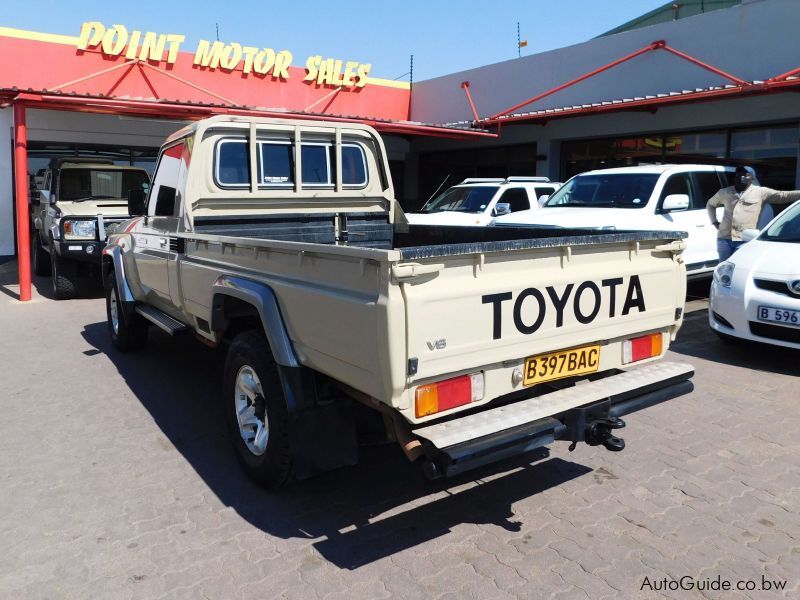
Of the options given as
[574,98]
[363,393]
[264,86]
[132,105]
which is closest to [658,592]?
[363,393]

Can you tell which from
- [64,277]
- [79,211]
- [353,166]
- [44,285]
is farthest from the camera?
[44,285]

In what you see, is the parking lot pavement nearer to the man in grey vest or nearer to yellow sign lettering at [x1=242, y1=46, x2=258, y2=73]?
the man in grey vest

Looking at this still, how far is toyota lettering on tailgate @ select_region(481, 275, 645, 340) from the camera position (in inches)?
116

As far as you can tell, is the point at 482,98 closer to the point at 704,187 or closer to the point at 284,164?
the point at 704,187

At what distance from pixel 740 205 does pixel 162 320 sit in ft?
21.6

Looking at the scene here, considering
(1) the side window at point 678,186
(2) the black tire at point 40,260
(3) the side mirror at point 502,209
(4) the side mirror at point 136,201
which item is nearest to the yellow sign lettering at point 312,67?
(2) the black tire at point 40,260

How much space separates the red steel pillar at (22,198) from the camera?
9781mm

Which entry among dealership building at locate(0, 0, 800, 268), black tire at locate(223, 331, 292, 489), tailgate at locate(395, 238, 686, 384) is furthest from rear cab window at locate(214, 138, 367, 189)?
dealership building at locate(0, 0, 800, 268)

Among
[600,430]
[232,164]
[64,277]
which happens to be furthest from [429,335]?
[64,277]

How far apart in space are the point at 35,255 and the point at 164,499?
1163cm

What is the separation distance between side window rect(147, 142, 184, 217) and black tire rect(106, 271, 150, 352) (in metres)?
1.17

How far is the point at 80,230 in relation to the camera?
955cm

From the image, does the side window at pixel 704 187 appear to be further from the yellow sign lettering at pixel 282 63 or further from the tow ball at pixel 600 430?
the yellow sign lettering at pixel 282 63

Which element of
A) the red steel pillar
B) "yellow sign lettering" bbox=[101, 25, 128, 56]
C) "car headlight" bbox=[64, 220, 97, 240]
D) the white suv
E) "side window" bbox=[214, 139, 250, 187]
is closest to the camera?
"side window" bbox=[214, 139, 250, 187]
